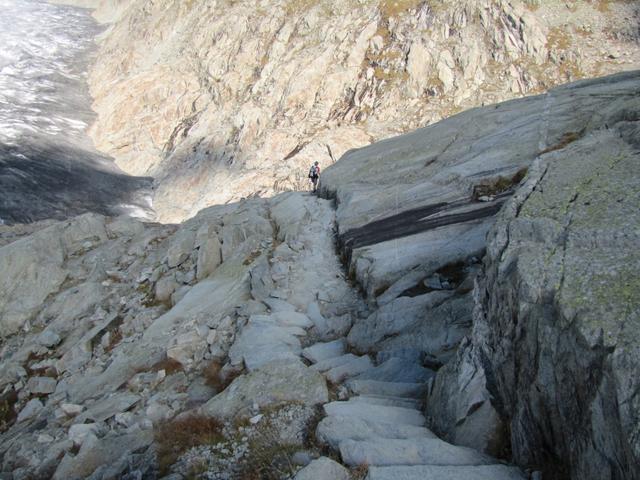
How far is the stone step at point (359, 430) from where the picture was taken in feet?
30.1

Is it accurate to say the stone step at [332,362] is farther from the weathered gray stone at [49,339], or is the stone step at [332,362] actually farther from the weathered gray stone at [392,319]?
the weathered gray stone at [49,339]

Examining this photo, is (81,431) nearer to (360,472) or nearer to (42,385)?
(42,385)

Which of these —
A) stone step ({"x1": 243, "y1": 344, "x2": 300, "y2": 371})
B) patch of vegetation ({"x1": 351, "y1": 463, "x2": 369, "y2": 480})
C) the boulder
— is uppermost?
the boulder

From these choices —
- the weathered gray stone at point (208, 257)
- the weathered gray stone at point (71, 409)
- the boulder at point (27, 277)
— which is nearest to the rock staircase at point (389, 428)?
the weathered gray stone at point (71, 409)

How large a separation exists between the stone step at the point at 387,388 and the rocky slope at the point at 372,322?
0.14 ft

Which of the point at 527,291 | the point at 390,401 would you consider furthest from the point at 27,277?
the point at 527,291

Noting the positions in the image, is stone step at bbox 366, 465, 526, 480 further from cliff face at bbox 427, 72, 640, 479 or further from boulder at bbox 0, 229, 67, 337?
boulder at bbox 0, 229, 67, 337

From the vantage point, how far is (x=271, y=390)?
1180cm

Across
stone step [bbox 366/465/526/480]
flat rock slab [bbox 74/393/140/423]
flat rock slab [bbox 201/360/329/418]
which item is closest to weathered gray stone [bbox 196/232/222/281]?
flat rock slab [bbox 74/393/140/423]

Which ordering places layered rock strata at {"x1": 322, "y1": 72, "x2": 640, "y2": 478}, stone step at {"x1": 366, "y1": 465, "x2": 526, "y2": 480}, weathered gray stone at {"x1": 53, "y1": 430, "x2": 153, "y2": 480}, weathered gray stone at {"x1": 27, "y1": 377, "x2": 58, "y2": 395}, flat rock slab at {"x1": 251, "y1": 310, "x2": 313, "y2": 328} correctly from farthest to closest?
weathered gray stone at {"x1": 27, "y1": 377, "x2": 58, "y2": 395} < flat rock slab at {"x1": 251, "y1": 310, "x2": 313, "y2": 328} < weathered gray stone at {"x1": 53, "y1": 430, "x2": 153, "y2": 480} < stone step at {"x1": 366, "y1": 465, "x2": 526, "y2": 480} < layered rock strata at {"x1": 322, "y1": 72, "x2": 640, "y2": 478}

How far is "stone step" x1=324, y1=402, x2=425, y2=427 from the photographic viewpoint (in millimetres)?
10000

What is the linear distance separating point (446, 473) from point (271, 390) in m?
5.31

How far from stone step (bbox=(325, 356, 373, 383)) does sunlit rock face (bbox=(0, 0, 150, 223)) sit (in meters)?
58.9

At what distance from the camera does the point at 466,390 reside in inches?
370
